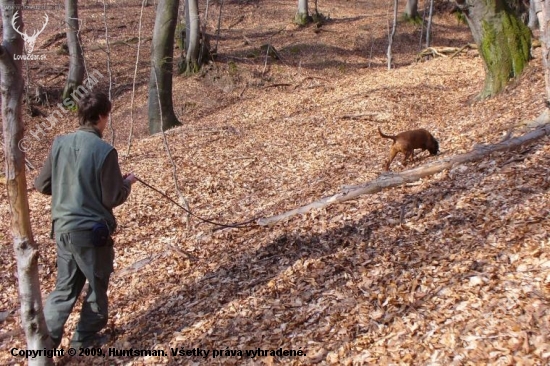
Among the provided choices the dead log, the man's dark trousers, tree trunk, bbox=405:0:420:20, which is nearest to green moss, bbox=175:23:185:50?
tree trunk, bbox=405:0:420:20

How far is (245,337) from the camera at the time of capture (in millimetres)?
4008

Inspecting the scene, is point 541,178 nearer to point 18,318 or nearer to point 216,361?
point 216,361

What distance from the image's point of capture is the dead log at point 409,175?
239 inches

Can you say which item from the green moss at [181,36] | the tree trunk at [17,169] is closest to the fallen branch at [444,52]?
the green moss at [181,36]

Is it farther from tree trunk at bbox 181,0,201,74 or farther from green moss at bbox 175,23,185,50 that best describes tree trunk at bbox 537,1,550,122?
green moss at bbox 175,23,185,50

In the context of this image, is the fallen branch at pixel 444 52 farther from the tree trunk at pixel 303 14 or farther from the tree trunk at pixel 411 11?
the tree trunk at pixel 411 11

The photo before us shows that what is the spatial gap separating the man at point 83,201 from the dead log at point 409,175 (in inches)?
99.2

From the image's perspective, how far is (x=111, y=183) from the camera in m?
3.78

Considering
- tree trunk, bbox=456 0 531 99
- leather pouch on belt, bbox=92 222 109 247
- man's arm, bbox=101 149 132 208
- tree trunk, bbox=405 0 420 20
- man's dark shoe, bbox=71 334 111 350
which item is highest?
tree trunk, bbox=405 0 420 20

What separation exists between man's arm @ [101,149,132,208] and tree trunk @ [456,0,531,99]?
326 inches

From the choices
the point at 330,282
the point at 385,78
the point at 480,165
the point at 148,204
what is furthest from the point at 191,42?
the point at 330,282

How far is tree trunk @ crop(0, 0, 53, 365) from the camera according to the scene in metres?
3.09

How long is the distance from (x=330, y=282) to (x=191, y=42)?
579 inches

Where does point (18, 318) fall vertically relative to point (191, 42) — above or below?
below
